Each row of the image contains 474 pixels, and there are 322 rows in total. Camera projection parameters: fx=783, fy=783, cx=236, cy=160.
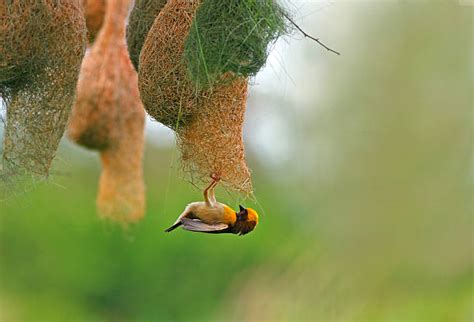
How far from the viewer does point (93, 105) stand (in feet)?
8.56

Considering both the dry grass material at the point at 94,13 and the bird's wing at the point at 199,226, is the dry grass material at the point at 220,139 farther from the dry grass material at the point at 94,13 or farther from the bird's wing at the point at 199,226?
the dry grass material at the point at 94,13

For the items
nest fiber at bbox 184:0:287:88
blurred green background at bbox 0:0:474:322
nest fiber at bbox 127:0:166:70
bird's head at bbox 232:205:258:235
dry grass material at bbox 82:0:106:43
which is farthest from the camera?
blurred green background at bbox 0:0:474:322

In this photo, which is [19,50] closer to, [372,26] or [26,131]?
[26,131]

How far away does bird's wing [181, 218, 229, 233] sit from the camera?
5.51 ft

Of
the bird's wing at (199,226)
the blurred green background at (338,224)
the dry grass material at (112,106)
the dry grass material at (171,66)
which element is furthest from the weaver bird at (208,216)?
the blurred green background at (338,224)

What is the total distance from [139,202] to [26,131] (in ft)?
3.59

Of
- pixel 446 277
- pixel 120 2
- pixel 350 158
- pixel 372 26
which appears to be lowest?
pixel 120 2

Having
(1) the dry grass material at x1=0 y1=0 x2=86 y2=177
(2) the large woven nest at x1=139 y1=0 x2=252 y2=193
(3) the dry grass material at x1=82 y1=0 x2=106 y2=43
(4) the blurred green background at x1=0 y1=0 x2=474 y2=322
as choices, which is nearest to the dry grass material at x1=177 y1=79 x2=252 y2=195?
(2) the large woven nest at x1=139 y1=0 x2=252 y2=193

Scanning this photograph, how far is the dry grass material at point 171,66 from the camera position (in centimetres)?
168

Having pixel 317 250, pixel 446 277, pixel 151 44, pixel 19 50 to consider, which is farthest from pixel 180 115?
pixel 446 277

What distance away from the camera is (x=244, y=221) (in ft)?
5.69

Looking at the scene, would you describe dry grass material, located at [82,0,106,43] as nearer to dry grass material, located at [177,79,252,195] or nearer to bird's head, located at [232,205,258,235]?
dry grass material, located at [177,79,252,195]

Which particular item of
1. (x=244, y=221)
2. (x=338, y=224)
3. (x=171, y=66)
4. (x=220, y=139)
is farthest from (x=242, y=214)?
(x=338, y=224)

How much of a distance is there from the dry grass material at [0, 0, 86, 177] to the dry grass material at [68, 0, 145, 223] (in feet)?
2.05
